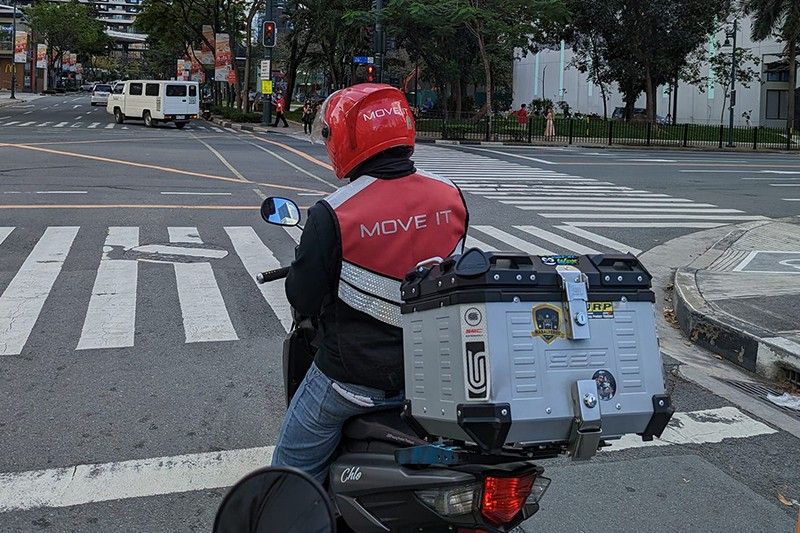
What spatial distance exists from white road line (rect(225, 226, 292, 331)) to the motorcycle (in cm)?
407

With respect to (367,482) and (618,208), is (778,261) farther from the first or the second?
(367,482)

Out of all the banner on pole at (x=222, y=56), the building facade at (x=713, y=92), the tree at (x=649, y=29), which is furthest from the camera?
the building facade at (x=713, y=92)

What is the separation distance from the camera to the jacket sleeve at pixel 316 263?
9.09 ft

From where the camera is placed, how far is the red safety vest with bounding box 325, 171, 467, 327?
9.12ft

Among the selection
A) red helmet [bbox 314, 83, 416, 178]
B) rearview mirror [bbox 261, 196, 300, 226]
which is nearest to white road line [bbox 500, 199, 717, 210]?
rearview mirror [bbox 261, 196, 300, 226]

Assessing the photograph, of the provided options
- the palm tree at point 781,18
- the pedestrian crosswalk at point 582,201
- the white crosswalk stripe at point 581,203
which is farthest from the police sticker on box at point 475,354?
the palm tree at point 781,18

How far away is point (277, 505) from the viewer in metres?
2.77

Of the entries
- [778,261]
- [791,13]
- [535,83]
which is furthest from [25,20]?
[778,261]

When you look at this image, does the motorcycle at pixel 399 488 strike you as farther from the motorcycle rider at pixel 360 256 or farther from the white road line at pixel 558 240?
the white road line at pixel 558 240

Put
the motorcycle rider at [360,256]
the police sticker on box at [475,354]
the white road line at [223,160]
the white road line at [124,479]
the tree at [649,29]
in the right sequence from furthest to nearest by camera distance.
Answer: the tree at [649,29], the white road line at [223,160], the white road line at [124,479], the motorcycle rider at [360,256], the police sticker on box at [475,354]

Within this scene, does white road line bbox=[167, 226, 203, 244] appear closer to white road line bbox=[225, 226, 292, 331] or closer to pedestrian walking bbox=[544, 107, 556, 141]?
white road line bbox=[225, 226, 292, 331]

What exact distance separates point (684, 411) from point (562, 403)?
378cm

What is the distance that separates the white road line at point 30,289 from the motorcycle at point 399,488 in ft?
14.5

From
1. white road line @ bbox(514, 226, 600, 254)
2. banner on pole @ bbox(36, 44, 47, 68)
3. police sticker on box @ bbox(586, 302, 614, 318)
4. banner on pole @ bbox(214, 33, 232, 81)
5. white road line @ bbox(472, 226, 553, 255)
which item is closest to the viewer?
police sticker on box @ bbox(586, 302, 614, 318)
